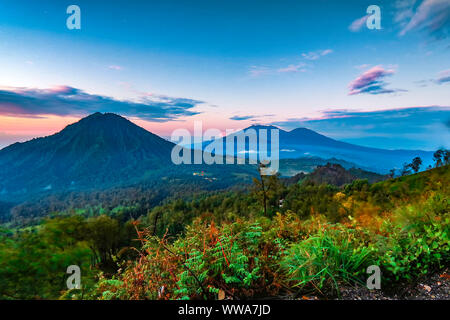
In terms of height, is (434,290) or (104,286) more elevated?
(434,290)

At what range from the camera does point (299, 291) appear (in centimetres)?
234

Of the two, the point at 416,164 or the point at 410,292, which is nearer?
the point at 410,292

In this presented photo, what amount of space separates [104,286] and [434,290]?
166 inches

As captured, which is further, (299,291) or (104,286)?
(104,286)

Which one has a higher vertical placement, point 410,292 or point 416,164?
point 410,292

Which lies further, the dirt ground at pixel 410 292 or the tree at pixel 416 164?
the tree at pixel 416 164

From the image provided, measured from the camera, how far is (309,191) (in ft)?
160

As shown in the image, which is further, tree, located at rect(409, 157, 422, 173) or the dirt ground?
tree, located at rect(409, 157, 422, 173)
